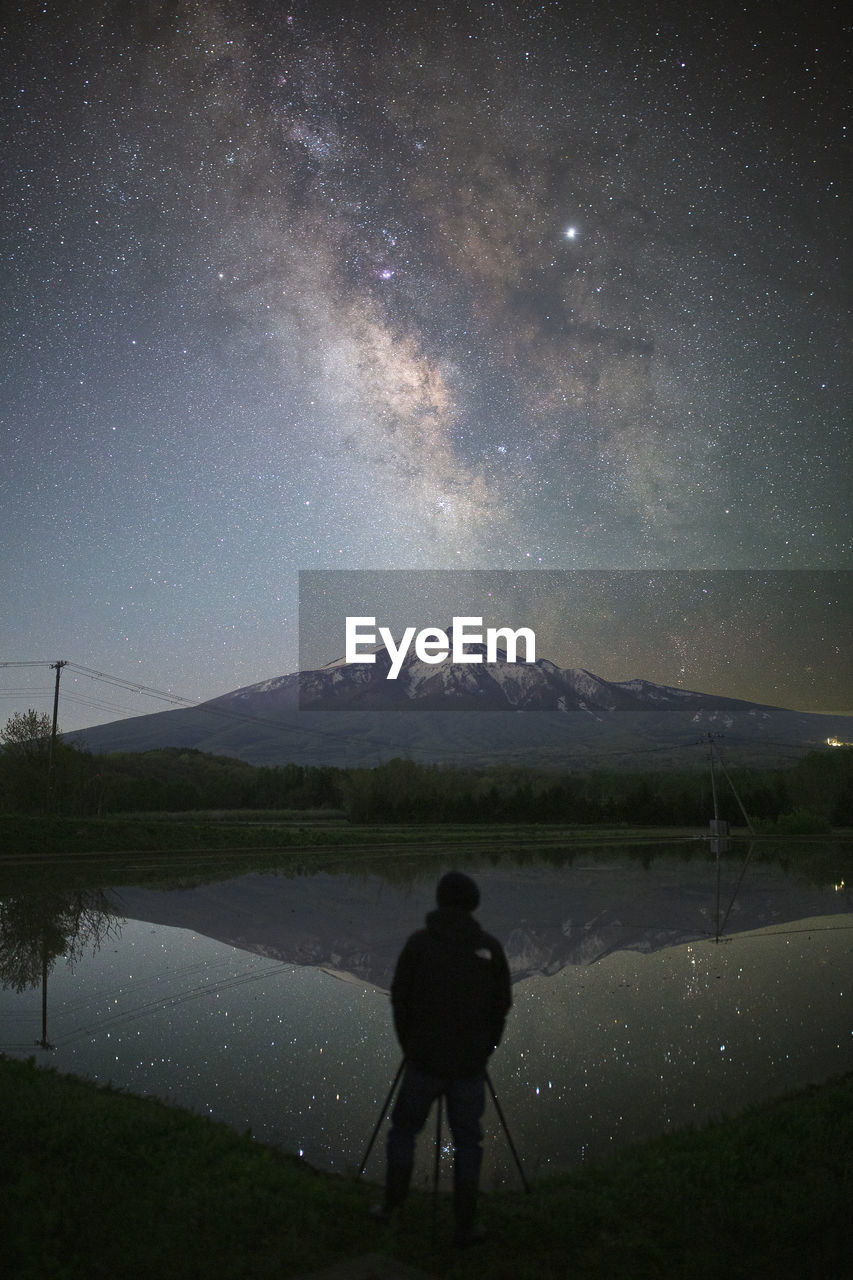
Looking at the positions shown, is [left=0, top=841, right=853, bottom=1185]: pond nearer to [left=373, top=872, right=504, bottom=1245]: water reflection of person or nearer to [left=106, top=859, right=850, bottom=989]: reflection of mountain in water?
[left=106, top=859, right=850, bottom=989]: reflection of mountain in water

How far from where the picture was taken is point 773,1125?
262 inches

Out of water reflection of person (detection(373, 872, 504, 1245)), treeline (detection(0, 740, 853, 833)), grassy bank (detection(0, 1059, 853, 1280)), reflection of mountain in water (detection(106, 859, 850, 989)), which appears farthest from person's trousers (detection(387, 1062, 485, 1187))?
treeline (detection(0, 740, 853, 833))

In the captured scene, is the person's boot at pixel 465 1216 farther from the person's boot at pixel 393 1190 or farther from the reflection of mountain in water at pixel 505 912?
the reflection of mountain in water at pixel 505 912

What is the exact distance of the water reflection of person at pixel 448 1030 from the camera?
502 cm

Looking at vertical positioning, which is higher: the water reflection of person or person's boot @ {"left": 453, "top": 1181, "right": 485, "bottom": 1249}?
the water reflection of person

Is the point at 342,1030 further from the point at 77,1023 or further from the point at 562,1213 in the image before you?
the point at 562,1213

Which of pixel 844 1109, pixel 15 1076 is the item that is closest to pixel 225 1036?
pixel 15 1076

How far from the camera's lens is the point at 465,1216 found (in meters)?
4.88

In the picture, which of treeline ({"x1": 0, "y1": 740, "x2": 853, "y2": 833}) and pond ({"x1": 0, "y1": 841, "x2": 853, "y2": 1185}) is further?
treeline ({"x1": 0, "y1": 740, "x2": 853, "y2": 833})

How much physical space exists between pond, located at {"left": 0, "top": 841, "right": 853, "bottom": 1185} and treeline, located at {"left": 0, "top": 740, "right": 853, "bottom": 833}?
34328 millimetres

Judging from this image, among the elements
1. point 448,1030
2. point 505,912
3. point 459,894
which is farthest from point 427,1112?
point 505,912

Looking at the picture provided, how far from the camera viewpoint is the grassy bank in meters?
4.58

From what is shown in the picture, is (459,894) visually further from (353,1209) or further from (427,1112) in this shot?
(353,1209)

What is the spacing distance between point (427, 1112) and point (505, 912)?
49.3 ft
